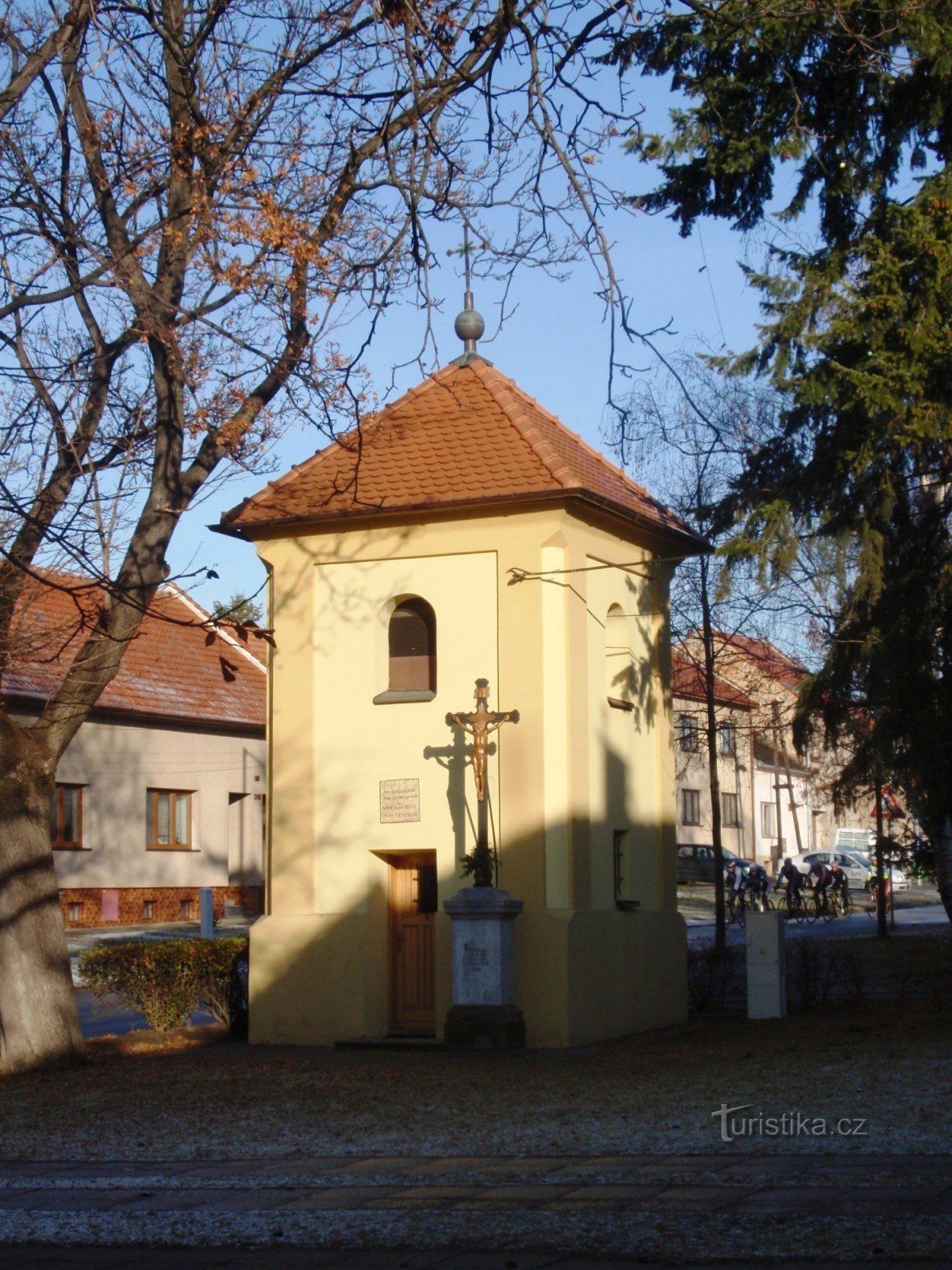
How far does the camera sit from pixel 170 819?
124ft

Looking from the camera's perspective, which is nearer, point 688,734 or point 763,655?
point 763,655

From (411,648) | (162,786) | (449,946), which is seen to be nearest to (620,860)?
(449,946)

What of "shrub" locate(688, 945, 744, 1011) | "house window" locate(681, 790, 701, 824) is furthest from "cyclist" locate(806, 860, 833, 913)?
"shrub" locate(688, 945, 744, 1011)

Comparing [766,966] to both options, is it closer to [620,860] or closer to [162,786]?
[620,860]

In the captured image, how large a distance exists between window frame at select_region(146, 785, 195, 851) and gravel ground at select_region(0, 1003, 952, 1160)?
20357 mm

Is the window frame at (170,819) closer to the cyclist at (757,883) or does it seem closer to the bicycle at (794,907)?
the cyclist at (757,883)

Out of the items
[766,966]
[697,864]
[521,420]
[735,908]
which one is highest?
[521,420]

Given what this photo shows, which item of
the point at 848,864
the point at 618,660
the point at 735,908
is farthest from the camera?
the point at 848,864

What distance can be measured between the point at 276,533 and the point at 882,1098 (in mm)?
10796

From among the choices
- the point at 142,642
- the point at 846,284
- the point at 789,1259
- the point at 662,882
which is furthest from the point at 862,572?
the point at 142,642

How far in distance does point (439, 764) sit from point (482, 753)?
2.83ft

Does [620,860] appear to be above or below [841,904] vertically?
above

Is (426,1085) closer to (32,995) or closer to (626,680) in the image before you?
(32,995)

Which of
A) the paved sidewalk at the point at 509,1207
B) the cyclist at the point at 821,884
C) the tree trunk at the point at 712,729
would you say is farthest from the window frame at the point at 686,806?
the paved sidewalk at the point at 509,1207
